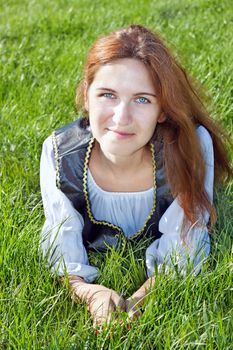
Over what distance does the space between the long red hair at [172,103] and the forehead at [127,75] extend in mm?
21

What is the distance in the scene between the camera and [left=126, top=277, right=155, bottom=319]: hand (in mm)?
2629

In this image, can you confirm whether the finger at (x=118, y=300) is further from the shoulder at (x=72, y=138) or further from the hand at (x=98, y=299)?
the shoulder at (x=72, y=138)

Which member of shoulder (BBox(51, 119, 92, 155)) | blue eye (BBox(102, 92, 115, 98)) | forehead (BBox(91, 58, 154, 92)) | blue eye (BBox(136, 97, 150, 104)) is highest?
forehead (BBox(91, 58, 154, 92))

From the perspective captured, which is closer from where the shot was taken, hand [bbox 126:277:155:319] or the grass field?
the grass field

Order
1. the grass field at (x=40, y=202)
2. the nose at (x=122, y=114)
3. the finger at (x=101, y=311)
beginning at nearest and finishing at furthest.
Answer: the grass field at (x=40, y=202), the finger at (x=101, y=311), the nose at (x=122, y=114)

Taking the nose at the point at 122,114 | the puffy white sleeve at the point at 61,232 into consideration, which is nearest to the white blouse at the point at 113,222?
the puffy white sleeve at the point at 61,232

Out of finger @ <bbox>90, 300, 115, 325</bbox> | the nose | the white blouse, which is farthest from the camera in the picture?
the white blouse

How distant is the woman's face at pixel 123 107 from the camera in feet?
9.37

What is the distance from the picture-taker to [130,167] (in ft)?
10.3

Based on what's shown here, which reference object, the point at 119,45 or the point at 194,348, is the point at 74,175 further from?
the point at 194,348

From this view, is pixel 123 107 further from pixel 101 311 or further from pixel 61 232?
pixel 101 311

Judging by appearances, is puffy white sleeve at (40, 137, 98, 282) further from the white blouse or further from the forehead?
the forehead

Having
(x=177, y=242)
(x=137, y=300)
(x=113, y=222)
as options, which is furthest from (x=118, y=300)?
(x=113, y=222)

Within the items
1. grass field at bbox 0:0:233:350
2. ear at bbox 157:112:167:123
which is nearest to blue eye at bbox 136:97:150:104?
ear at bbox 157:112:167:123
